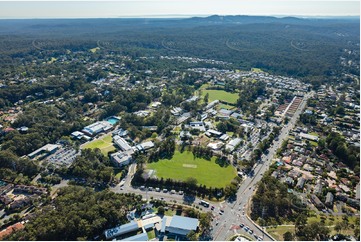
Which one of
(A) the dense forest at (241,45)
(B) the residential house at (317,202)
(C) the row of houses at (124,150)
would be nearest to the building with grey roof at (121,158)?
(C) the row of houses at (124,150)

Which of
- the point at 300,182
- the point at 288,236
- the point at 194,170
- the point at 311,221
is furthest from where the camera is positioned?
the point at 194,170

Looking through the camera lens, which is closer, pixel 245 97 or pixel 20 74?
Answer: pixel 245 97

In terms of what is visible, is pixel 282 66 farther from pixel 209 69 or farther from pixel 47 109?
pixel 47 109

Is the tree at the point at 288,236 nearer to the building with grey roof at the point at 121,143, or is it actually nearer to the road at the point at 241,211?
the road at the point at 241,211

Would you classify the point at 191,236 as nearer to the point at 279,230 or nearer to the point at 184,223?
the point at 184,223

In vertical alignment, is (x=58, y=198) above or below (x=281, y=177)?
above

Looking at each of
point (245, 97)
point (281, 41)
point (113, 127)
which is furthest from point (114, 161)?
point (281, 41)

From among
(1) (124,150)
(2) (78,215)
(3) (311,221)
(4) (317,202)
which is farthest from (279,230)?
(1) (124,150)

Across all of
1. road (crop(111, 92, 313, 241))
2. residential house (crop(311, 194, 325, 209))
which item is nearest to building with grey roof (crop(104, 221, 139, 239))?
road (crop(111, 92, 313, 241))
